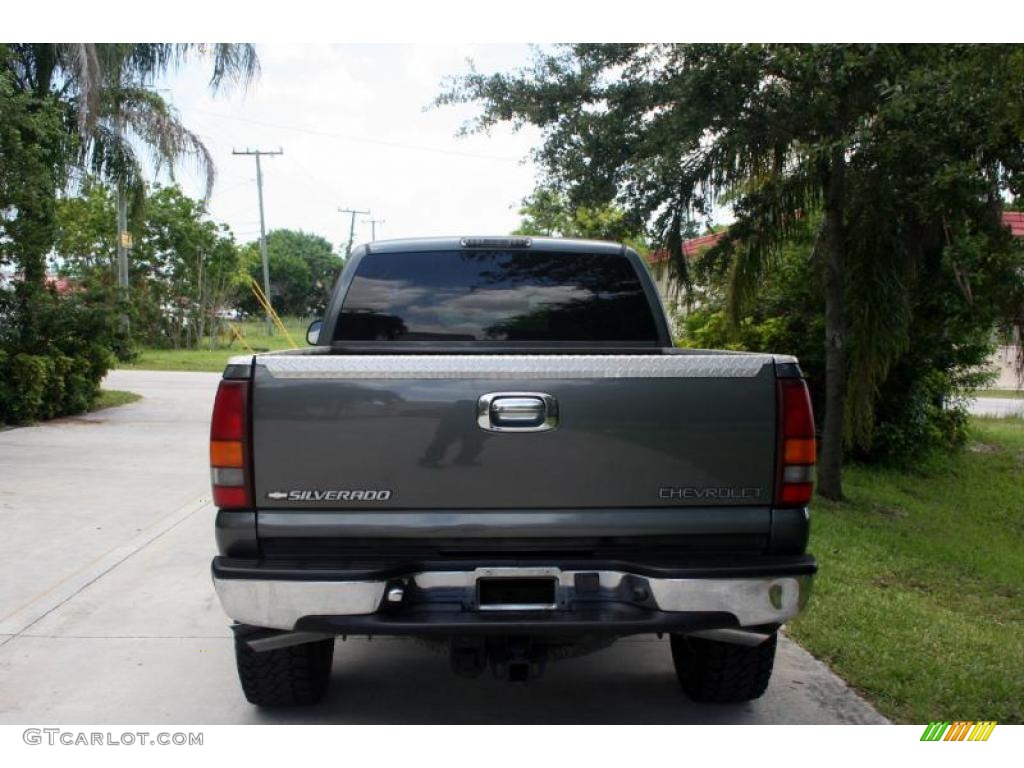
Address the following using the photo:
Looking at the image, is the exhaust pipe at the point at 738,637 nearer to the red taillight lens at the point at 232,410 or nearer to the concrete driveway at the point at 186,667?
the concrete driveway at the point at 186,667

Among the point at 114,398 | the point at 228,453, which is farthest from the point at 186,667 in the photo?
the point at 114,398

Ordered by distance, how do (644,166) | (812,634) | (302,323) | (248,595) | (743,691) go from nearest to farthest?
(248,595) < (743,691) < (812,634) < (644,166) < (302,323)

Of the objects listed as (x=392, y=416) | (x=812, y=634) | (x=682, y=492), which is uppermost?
(x=392, y=416)

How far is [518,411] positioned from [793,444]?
3.22 ft

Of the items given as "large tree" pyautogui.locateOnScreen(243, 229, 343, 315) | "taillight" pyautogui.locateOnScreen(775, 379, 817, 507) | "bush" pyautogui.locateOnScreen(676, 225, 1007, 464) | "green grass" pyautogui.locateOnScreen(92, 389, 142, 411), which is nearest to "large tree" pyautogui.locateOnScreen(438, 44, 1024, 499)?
"bush" pyautogui.locateOnScreen(676, 225, 1007, 464)

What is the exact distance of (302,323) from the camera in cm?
7225

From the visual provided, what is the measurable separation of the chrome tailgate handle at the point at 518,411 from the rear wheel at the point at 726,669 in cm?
136

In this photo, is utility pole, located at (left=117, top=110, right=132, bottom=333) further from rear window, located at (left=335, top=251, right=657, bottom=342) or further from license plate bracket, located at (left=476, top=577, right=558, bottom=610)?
license plate bracket, located at (left=476, top=577, right=558, bottom=610)

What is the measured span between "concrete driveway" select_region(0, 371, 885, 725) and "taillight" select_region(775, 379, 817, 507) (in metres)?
1.22

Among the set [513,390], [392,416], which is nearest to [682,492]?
[513,390]

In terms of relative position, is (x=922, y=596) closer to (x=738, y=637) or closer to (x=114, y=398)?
(x=738, y=637)

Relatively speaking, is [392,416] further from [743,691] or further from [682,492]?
[743,691]

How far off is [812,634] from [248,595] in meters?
3.26

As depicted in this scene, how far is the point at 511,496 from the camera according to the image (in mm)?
3658
